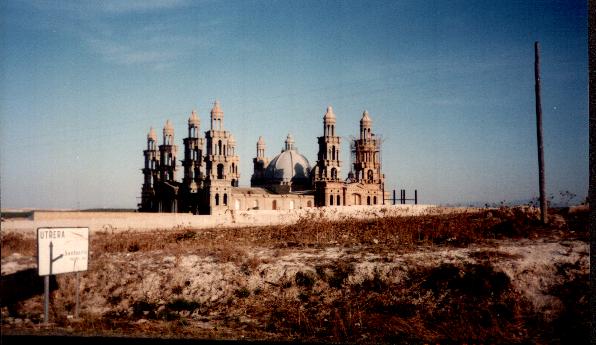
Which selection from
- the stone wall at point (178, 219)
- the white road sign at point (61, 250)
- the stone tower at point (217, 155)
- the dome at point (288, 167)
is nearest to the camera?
the white road sign at point (61, 250)

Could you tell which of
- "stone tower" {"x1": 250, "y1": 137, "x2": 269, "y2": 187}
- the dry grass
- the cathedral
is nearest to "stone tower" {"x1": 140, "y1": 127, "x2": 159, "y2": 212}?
the cathedral

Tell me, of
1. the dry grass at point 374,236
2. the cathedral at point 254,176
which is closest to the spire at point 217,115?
the cathedral at point 254,176

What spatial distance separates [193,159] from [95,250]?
57.6m

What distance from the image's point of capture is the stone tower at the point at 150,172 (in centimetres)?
7512

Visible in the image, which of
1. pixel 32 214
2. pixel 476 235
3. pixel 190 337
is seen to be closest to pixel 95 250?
pixel 32 214

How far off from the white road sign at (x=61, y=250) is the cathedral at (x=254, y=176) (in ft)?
157

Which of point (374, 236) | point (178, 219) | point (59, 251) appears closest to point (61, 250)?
point (59, 251)

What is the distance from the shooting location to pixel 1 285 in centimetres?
975

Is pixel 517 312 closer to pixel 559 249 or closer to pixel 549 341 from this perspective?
pixel 549 341

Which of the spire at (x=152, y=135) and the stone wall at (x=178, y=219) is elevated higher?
the spire at (x=152, y=135)

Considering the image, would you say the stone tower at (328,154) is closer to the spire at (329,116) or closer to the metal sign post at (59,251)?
the spire at (329,116)

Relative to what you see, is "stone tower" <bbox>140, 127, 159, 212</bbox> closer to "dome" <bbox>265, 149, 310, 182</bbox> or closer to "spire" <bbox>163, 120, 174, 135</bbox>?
"spire" <bbox>163, 120, 174, 135</bbox>

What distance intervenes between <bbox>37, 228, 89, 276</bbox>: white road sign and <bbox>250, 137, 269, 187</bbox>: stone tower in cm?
7030

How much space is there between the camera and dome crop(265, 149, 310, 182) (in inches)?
3034
